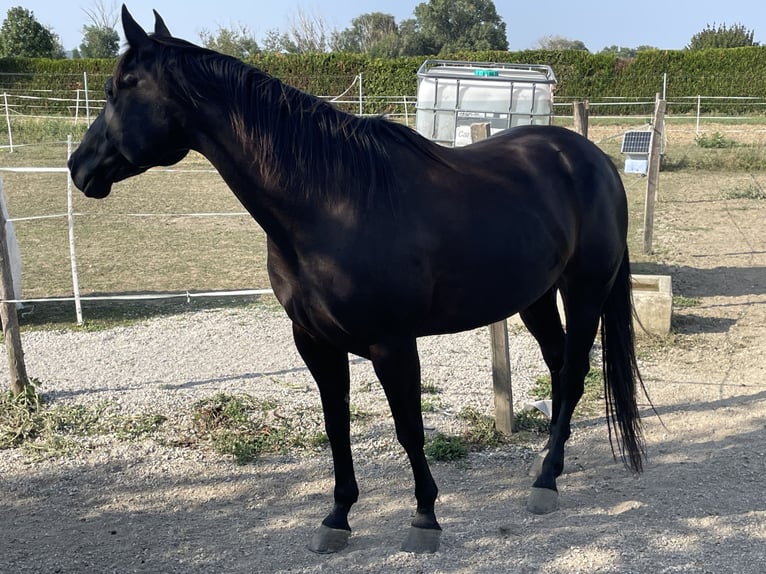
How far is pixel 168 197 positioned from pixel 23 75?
54.3ft

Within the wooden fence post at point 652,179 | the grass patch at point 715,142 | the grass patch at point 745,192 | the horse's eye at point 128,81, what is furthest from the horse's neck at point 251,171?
the grass patch at point 715,142

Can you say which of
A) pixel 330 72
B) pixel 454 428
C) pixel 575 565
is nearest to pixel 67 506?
pixel 454 428

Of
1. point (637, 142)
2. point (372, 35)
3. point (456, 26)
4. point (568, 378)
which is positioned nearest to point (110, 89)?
point (568, 378)

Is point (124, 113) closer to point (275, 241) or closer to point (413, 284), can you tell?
point (275, 241)

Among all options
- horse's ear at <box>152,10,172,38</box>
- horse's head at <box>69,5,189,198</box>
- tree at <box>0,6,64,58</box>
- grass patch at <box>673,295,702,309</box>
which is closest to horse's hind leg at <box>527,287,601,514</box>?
horse's head at <box>69,5,189,198</box>

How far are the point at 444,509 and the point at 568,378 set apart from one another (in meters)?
0.88

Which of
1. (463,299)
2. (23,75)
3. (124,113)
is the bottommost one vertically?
(463,299)

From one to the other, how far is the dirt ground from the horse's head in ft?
5.31

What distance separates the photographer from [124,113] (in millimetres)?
2420

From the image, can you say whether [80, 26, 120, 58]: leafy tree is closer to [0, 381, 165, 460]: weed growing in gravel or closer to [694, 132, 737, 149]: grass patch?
[694, 132, 737, 149]: grass patch

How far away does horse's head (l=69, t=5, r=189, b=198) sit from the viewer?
2400 mm

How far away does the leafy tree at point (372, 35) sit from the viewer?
158 ft

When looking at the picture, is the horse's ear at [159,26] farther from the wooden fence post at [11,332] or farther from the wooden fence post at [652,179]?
the wooden fence post at [652,179]

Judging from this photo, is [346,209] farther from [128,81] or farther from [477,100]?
[477,100]
